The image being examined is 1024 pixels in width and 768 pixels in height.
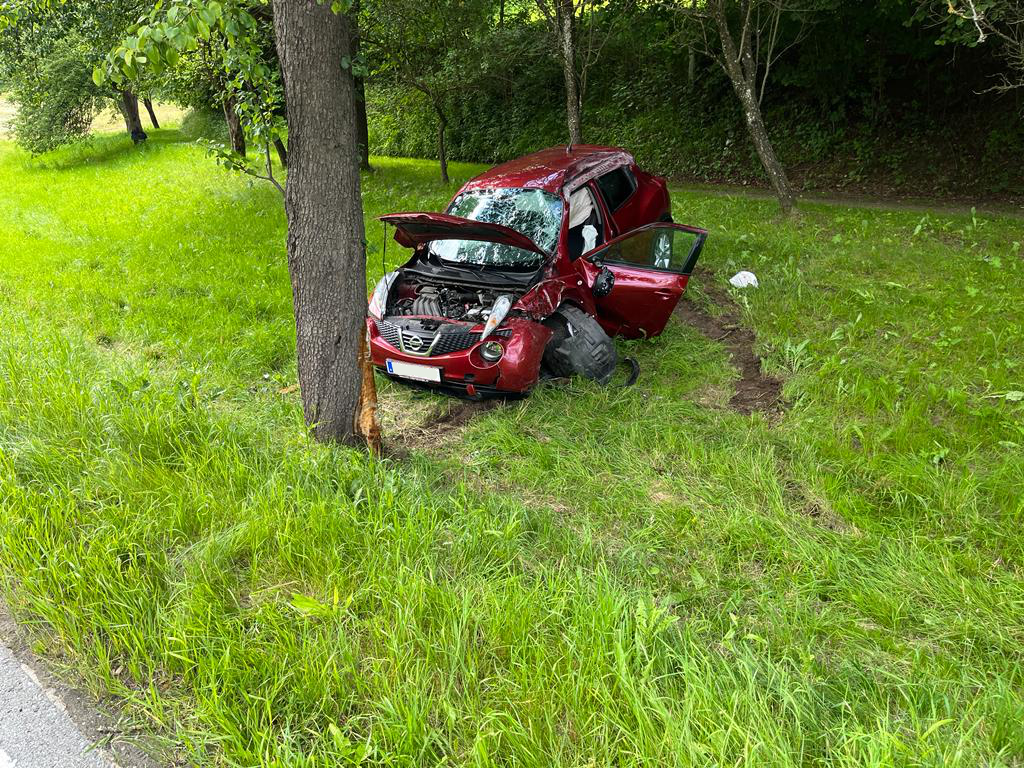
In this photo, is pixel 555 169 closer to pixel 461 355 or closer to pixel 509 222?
pixel 509 222

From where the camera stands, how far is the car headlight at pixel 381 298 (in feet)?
17.9

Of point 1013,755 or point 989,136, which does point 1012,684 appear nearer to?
point 1013,755

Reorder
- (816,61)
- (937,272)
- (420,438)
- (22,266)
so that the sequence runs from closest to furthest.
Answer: (420,438) → (937,272) → (22,266) → (816,61)

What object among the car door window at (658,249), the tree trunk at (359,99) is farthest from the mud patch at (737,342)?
the tree trunk at (359,99)

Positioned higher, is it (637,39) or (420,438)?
(637,39)

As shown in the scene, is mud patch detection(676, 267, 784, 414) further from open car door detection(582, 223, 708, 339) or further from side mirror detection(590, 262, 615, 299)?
side mirror detection(590, 262, 615, 299)

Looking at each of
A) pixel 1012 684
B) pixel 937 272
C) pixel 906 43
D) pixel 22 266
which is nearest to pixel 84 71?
pixel 22 266

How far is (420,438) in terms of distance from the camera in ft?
16.0

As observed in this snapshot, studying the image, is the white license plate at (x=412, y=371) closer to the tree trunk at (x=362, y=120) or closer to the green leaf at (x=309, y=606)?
the green leaf at (x=309, y=606)

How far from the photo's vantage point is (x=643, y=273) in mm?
5797

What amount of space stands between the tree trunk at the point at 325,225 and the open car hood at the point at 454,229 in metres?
1.02

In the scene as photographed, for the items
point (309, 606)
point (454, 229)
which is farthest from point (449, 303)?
point (309, 606)

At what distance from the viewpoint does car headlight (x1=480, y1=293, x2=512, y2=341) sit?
16.1ft

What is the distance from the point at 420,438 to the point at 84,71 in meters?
24.2
